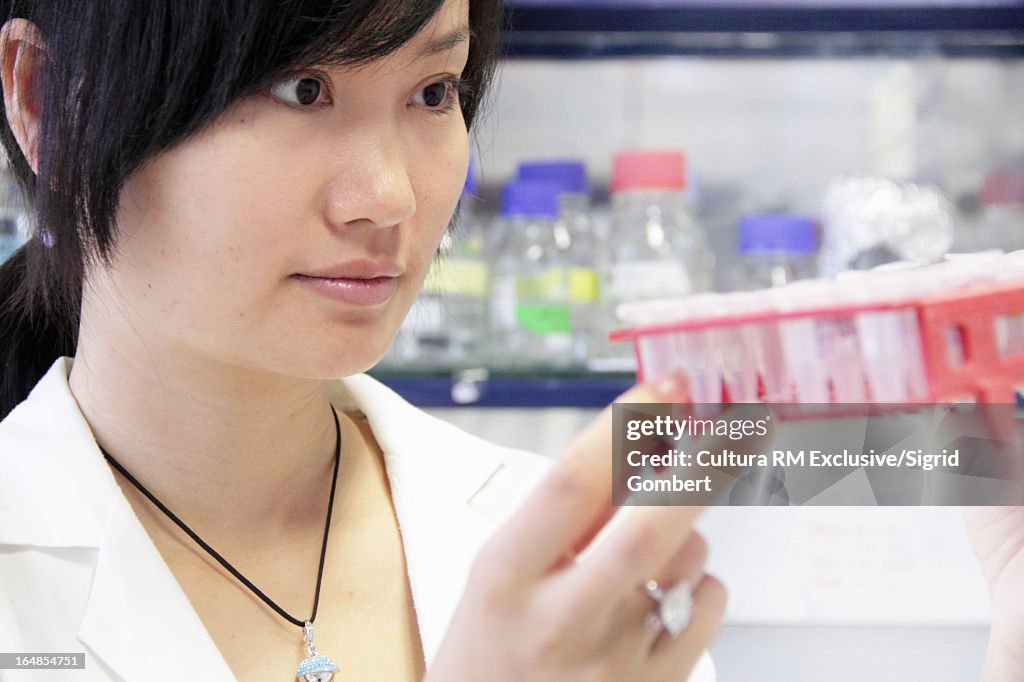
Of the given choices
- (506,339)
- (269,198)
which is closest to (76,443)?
(269,198)

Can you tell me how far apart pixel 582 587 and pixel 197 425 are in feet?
1.47

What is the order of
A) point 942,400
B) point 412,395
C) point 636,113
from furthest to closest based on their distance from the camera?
point 636,113 < point 412,395 < point 942,400

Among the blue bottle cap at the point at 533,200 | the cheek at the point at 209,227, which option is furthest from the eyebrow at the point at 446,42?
the blue bottle cap at the point at 533,200

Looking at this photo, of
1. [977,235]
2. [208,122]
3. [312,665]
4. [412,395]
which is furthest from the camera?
[977,235]

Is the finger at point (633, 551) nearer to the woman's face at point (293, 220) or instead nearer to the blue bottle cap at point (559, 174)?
the woman's face at point (293, 220)

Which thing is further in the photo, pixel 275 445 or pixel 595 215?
pixel 595 215

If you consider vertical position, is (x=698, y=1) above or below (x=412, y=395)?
above

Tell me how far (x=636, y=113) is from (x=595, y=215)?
18 cm

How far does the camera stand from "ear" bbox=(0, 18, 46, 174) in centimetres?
73

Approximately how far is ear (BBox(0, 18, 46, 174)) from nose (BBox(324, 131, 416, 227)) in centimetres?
23

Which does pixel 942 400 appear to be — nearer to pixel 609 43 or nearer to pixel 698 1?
pixel 698 1

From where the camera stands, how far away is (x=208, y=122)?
672mm

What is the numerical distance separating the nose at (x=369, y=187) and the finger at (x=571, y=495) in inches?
10.2

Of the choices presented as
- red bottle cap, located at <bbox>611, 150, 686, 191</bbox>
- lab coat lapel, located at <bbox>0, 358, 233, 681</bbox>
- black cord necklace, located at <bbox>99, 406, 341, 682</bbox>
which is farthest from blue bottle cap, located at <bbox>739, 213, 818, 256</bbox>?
lab coat lapel, located at <bbox>0, 358, 233, 681</bbox>
